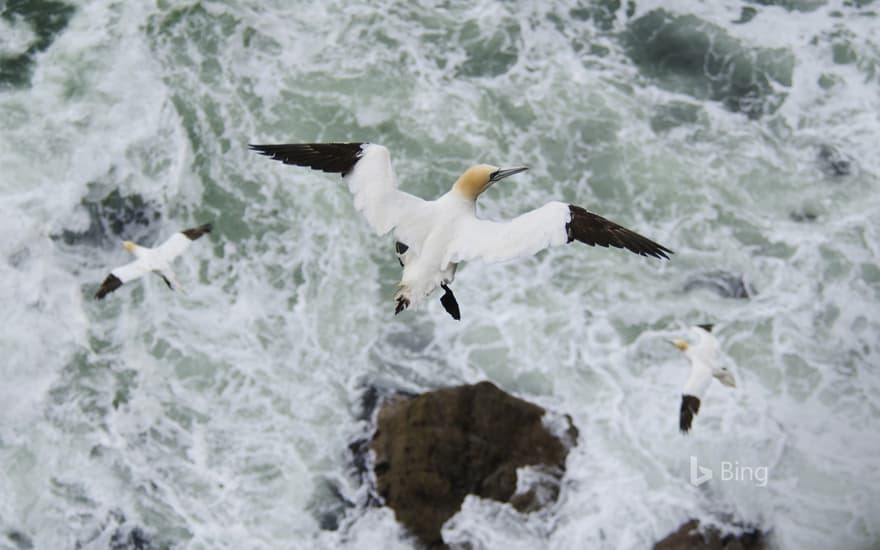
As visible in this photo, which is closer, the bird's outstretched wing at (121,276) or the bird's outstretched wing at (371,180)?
the bird's outstretched wing at (371,180)

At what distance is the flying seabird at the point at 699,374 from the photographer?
9.87 meters

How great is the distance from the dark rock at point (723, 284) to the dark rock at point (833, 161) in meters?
2.31

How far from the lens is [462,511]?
9.18 meters

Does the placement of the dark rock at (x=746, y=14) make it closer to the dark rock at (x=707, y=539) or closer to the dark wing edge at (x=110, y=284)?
the dark rock at (x=707, y=539)

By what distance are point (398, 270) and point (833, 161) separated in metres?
5.81

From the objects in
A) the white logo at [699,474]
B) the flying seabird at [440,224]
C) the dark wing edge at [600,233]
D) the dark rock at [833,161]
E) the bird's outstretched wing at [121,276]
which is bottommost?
the white logo at [699,474]

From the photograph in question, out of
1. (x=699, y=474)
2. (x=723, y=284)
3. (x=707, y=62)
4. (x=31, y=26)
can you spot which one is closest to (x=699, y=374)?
(x=699, y=474)

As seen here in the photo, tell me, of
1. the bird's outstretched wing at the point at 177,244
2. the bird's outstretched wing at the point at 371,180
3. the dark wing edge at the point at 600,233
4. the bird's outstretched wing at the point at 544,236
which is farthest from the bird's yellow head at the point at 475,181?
the bird's outstretched wing at the point at 177,244

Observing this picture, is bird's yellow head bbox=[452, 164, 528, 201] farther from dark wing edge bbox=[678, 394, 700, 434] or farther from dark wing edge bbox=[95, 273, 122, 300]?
dark wing edge bbox=[95, 273, 122, 300]

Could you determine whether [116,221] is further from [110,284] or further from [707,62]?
[707,62]

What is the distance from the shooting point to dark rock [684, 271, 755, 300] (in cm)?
1191

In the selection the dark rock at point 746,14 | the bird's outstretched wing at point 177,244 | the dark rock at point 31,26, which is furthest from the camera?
the dark rock at point 746,14

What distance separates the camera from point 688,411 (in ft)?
32.3

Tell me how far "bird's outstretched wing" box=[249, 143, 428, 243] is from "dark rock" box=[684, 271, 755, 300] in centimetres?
571
